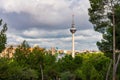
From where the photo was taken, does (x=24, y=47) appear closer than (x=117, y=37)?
No

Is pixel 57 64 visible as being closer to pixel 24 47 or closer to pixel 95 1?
pixel 24 47

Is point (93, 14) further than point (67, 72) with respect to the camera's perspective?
No

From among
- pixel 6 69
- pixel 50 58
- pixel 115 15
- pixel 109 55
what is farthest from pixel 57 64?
pixel 115 15

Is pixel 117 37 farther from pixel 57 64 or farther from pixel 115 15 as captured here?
pixel 57 64

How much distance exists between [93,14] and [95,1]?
1.49 metres

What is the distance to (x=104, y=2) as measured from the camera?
143ft

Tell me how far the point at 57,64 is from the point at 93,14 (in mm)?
30862

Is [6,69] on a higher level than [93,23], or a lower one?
lower

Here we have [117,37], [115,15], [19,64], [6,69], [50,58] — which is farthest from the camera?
[50,58]

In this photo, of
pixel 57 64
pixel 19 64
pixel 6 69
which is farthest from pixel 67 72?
pixel 6 69

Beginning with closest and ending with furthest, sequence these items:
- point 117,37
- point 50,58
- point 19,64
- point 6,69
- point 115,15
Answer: point 115,15, point 117,37, point 6,69, point 19,64, point 50,58

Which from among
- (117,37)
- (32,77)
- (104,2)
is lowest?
(32,77)

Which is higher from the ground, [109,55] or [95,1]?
[95,1]

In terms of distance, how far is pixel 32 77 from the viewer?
71.1 meters
